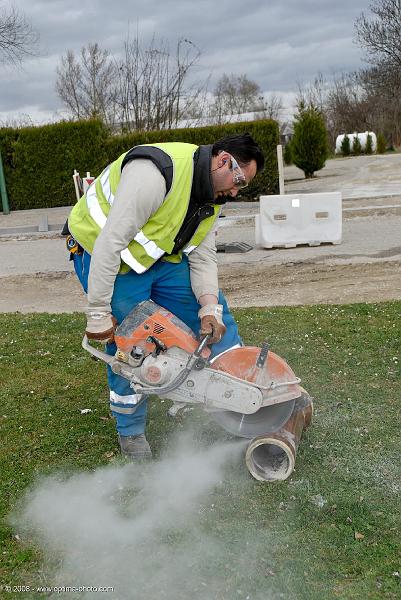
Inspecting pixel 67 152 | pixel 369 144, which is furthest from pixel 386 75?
pixel 67 152

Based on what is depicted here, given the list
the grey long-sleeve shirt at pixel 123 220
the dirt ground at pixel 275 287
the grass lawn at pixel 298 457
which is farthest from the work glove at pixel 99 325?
the dirt ground at pixel 275 287

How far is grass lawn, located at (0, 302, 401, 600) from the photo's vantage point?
2.83 meters

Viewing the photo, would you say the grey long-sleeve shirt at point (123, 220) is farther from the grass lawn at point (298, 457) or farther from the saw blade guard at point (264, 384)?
the grass lawn at point (298, 457)

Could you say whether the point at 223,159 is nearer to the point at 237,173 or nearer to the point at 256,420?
the point at 237,173

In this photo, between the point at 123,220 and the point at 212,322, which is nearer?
the point at 123,220

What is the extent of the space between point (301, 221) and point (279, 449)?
7.14 m

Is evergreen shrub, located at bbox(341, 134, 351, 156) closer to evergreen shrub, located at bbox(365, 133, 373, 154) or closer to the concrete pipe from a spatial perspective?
evergreen shrub, located at bbox(365, 133, 373, 154)

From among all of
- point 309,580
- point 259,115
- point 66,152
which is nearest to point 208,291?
point 309,580

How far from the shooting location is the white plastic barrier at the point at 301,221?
10.4 m

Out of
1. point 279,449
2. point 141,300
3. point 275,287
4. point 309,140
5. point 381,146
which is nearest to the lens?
point 141,300

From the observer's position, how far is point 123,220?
313 cm

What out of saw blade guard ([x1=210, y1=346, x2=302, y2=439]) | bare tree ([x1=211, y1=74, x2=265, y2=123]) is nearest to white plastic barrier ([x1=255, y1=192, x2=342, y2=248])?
saw blade guard ([x1=210, y1=346, x2=302, y2=439])

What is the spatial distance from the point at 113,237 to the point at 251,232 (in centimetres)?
931

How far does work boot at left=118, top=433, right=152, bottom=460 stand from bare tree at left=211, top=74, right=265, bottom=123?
3397 centimetres
